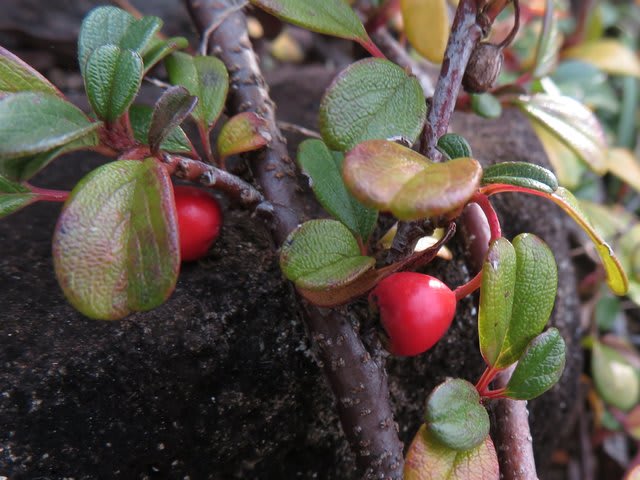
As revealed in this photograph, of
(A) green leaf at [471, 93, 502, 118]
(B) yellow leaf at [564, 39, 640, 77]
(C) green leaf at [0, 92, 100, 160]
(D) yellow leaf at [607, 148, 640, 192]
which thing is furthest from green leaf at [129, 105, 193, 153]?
(B) yellow leaf at [564, 39, 640, 77]

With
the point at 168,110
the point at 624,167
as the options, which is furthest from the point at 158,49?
the point at 624,167

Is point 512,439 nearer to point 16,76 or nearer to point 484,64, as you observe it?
point 484,64

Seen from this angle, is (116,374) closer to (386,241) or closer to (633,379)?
(386,241)

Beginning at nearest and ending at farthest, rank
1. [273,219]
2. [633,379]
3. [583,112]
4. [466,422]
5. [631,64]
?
[466,422], [273,219], [583,112], [633,379], [631,64]

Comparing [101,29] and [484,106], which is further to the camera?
[484,106]

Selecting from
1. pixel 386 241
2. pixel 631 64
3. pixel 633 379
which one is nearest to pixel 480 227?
pixel 386 241

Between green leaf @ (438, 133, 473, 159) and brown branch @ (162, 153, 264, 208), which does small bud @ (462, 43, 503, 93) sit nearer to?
green leaf @ (438, 133, 473, 159)

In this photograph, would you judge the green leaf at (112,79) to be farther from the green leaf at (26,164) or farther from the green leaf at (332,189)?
the green leaf at (332,189)

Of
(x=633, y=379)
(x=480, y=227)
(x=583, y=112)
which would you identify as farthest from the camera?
(x=633, y=379)

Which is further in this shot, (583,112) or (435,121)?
(583,112)
